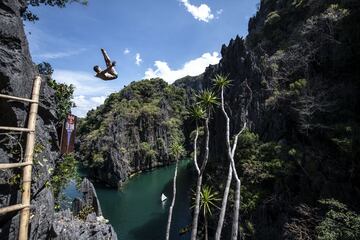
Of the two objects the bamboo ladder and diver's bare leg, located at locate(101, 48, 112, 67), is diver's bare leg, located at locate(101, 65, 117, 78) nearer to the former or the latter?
diver's bare leg, located at locate(101, 48, 112, 67)

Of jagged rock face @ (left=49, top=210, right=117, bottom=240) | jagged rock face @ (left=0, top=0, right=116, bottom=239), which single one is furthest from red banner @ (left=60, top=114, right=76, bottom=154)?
jagged rock face @ (left=49, top=210, right=117, bottom=240)

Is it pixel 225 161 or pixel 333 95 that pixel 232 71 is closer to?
pixel 225 161

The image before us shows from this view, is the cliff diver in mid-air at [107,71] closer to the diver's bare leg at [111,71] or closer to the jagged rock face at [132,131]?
the diver's bare leg at [111,71]

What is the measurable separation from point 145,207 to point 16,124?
113 ft

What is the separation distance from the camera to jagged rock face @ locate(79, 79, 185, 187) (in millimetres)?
57156

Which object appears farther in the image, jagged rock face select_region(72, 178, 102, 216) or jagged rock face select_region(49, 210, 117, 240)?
jagged rock face select_region(72, 178, 102, 216)

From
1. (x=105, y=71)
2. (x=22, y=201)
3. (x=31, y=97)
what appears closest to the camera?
(x=22, y=201)

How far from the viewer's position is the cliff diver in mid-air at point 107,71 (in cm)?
1022

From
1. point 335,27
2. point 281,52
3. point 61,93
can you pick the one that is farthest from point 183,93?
point 61,93

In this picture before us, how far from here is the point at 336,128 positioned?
2030 cm

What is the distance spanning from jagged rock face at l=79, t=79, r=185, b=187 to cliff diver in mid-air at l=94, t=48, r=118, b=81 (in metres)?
44.4

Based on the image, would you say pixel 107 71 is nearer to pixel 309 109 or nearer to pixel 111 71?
pixel 111 71

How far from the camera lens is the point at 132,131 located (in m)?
73.5

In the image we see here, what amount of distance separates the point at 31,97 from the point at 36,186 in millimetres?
2368
